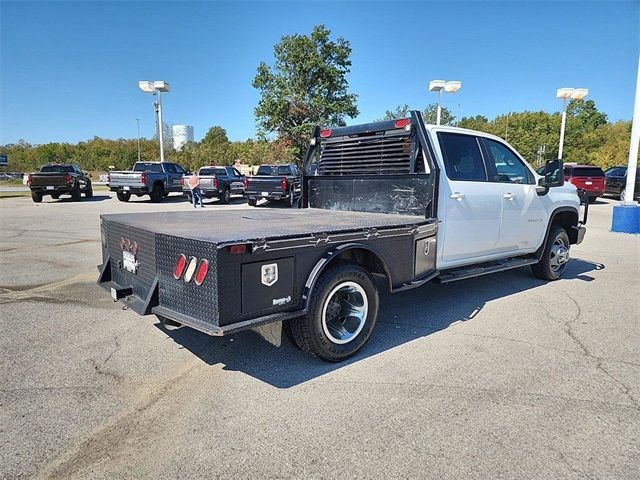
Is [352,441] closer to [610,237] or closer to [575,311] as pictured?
[575,311]

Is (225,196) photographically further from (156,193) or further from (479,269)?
(479,269)

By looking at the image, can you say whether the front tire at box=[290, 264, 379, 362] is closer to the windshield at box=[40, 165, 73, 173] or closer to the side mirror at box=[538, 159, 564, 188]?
the side mirror at box=[538, 159, 564, 188]

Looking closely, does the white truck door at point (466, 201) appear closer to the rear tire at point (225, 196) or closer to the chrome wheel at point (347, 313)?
the chrome wheel at point (347, 313)

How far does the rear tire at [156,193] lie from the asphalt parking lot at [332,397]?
1673 centimetres

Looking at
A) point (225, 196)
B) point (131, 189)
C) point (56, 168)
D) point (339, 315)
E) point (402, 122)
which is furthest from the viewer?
point (225, 196)

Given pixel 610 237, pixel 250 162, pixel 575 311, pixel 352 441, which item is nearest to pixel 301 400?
pixel 352 441

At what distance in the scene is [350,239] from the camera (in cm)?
368

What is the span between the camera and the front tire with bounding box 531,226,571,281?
21.9 feet

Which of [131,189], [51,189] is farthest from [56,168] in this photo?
[131,189]

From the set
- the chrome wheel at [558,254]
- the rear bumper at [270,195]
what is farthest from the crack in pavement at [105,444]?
the rear bumper at [270,195]

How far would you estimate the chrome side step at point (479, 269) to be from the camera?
492 centimetres

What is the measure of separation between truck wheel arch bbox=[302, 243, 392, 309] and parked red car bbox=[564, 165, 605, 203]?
63.5 feet

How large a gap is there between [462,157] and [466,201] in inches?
22.8

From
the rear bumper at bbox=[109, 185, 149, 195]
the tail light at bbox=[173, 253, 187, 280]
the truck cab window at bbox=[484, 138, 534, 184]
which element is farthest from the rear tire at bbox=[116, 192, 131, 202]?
the tail light at bbox=[173, 253, 187, 280]
